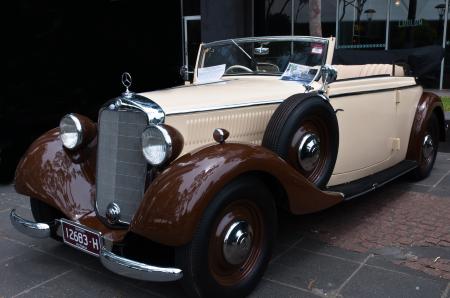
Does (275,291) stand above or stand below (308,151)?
below

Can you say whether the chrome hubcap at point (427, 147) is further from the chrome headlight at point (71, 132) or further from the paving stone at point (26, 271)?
the paving stone at point (26, 271)

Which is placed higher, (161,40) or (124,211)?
(161,40)

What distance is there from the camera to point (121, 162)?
3.10 m

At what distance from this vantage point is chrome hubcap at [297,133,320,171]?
345 cm

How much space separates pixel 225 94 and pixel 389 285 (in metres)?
1.73

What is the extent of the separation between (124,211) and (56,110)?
415 centimetres

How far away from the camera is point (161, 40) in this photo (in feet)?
42.8

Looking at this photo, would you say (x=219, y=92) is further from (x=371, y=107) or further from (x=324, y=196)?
(x=371, y=107)

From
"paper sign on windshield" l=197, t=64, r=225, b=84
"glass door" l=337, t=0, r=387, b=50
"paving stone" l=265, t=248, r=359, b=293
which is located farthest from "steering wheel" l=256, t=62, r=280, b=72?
"glass door" l=337, t=0, r=387, b=50

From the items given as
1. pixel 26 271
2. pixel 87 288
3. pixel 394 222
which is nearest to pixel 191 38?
pixel 394 222

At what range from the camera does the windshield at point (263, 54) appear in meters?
4.09

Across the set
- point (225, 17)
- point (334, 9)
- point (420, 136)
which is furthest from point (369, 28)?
point (420, 136)

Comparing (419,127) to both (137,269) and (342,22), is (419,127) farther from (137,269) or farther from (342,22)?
(342,22)

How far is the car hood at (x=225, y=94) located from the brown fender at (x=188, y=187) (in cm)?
47
